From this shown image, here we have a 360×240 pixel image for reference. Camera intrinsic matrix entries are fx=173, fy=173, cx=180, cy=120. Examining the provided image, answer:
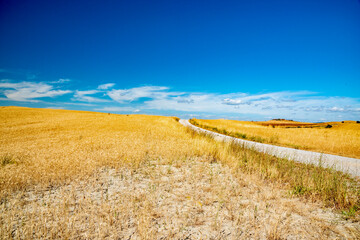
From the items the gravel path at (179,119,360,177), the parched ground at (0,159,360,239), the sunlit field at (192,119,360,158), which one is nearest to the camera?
the parched ground at (0,159,360,239)

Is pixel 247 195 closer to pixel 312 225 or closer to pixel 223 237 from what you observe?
pixel 312 225

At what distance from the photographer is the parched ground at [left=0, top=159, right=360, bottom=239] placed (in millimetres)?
3184

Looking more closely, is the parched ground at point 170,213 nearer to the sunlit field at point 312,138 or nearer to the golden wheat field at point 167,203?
the golden wheat field at point 167,203

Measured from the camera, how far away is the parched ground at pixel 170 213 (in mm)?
3184

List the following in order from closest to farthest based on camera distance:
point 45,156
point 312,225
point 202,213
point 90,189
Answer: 1. point 312,225
2. point 202,213
3. point 90,189
4. point 45,156

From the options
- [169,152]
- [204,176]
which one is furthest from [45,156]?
[204,176]

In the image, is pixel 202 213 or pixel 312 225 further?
pixel 202 213

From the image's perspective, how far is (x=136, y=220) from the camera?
11.5 feet

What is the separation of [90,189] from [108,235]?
7.67 feet

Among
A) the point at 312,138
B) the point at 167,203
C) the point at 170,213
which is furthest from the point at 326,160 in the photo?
the point at 312,138

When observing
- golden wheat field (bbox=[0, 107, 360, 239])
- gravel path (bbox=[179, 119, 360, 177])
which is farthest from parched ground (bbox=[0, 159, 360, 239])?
gravel path (bbox=[179, 119, 360, 177])

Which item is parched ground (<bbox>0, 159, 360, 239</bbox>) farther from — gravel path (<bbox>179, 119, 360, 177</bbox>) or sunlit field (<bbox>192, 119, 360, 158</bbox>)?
sunlit field (<bbox>192, 119, 360, 158</bbox>)

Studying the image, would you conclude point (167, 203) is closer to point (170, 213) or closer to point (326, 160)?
point (170, 213)

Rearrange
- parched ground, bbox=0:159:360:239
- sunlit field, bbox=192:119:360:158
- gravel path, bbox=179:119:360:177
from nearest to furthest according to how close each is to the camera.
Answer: parched ground, bbox=0:159:360:239 < gravel path, bbox=179:119:360:177 < sunlit field, bbox=192:119:360:158
